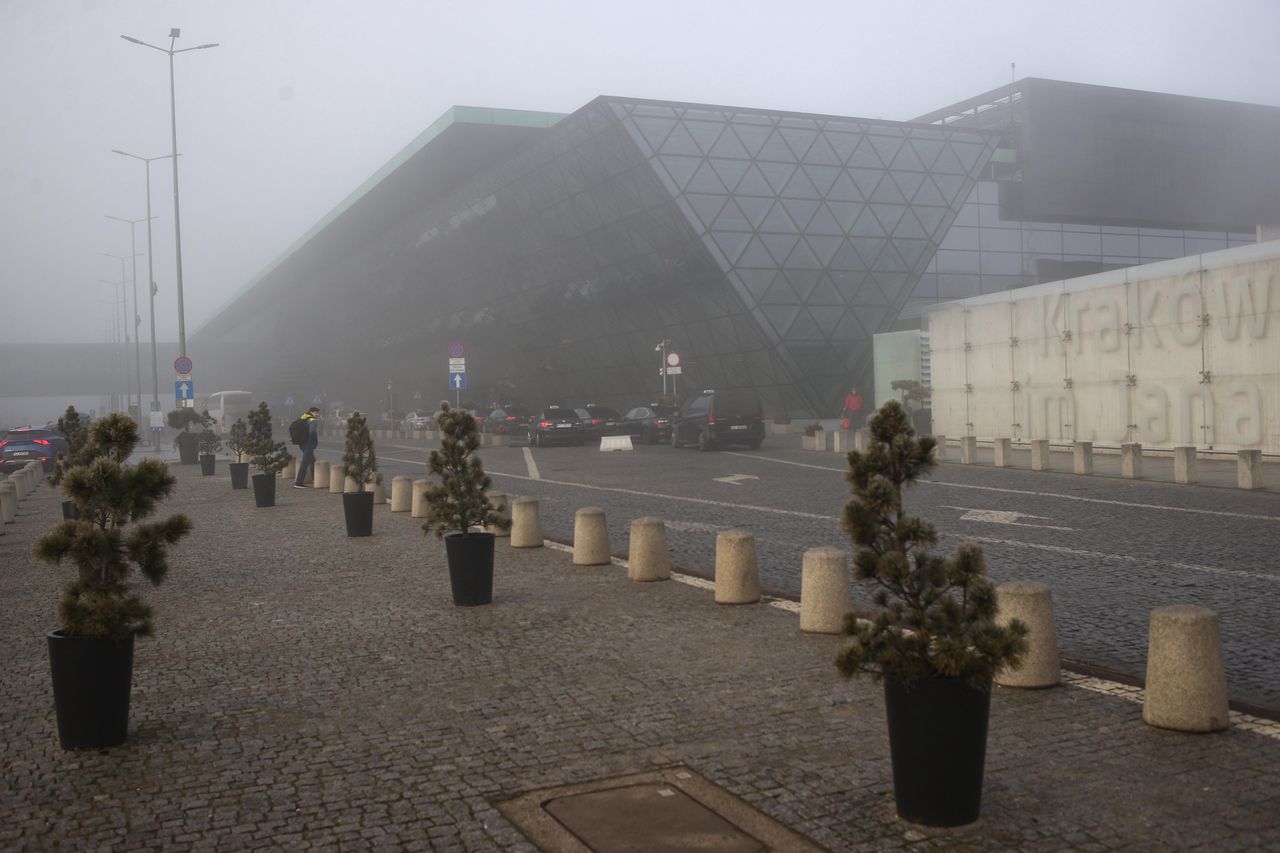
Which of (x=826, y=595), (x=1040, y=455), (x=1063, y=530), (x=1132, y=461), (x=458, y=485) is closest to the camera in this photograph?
(x=826, y=595)

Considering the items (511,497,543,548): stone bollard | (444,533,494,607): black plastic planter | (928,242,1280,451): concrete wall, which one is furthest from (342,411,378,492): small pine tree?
(928,242,1280,451): concrete wall

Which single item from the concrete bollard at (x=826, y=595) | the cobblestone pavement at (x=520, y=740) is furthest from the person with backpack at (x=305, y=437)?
the concrete bollard at (x=826, y=595)

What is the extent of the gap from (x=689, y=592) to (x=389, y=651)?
302 centimetres

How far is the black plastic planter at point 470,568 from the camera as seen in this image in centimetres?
1014

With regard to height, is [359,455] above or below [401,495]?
above

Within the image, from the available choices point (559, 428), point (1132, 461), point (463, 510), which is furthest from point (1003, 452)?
point (559, 428)

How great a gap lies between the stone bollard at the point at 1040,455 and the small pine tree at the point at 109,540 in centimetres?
2083

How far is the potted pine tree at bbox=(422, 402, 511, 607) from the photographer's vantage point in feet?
33.3

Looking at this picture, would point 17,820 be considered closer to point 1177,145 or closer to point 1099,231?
point 1099,231

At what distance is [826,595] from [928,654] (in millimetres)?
3814

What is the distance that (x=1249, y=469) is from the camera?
19.2 meters

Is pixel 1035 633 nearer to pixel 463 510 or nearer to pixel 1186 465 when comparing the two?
pixel 463 510

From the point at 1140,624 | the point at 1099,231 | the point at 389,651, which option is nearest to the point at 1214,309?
the point at 1140,624

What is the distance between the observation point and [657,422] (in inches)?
1741
